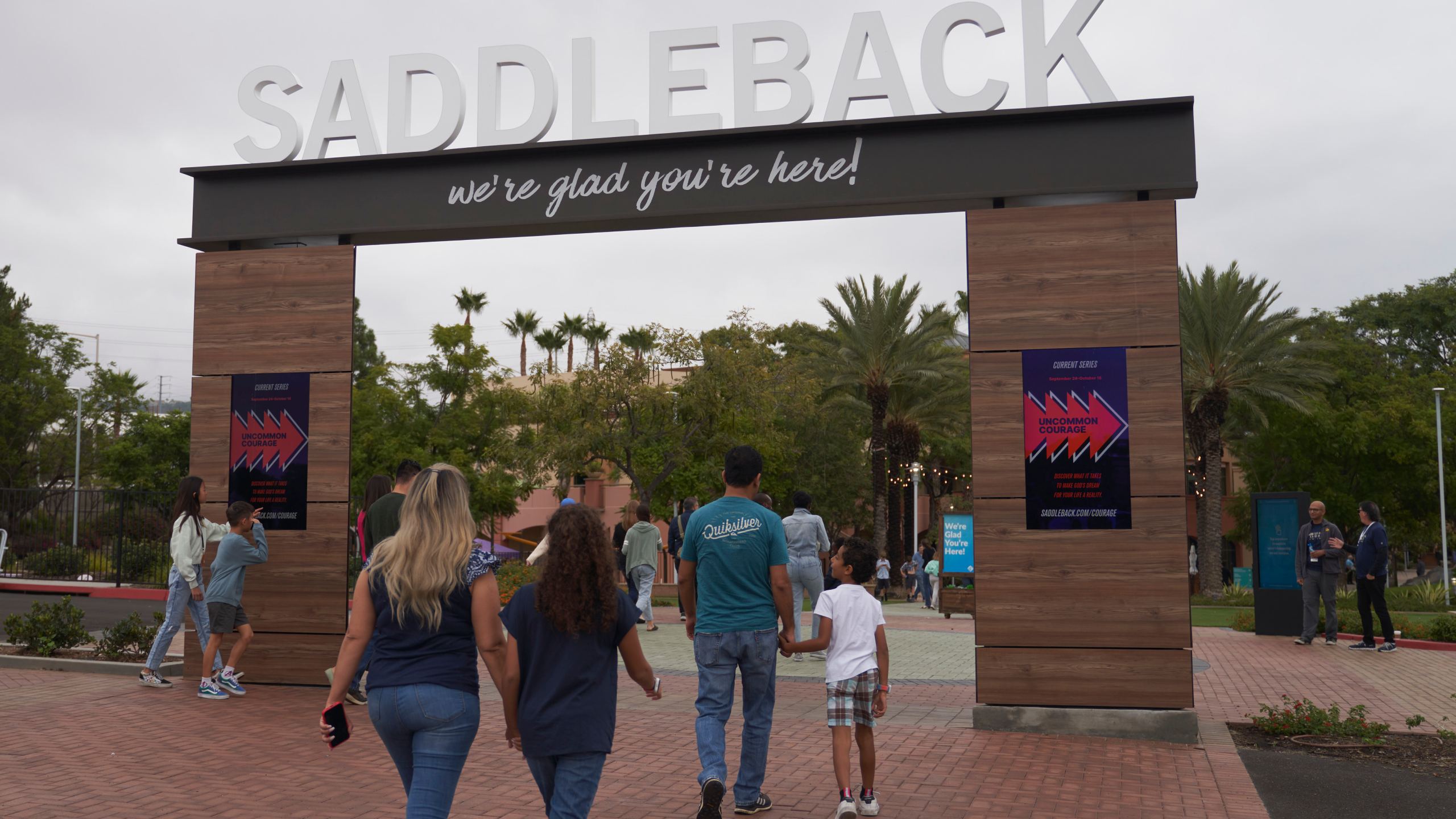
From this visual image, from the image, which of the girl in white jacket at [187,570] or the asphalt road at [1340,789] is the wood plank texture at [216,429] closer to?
the girl in white jacket at [187,570]

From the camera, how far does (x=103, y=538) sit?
25.9m

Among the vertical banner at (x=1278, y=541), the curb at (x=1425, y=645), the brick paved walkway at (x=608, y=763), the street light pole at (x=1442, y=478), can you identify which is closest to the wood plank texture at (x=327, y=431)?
the brick paved walkway at (x=608, y=763)

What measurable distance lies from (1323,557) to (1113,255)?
27.6 ft

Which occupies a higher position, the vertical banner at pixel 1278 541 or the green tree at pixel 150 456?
the green tree at pixel 150 456

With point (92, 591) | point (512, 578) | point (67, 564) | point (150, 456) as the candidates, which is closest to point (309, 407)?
point (512, 578)

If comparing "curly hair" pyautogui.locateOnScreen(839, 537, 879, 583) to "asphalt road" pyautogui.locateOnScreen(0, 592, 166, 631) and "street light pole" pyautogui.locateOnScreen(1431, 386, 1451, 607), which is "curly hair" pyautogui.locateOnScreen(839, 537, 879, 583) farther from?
"street light pole" pyautogui.locateOnScreen(1431, 386, 1451, 607)

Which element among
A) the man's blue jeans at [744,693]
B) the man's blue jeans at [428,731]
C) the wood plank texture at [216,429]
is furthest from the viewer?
the wood plank texture at [216,429]

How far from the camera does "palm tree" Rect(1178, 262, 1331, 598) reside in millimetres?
33188

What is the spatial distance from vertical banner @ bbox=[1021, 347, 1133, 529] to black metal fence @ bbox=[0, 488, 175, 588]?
2036 centimetres

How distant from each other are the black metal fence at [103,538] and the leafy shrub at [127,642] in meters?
13.3

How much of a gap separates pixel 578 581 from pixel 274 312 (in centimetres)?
714

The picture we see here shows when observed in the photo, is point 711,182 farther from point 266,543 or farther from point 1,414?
point 1,414

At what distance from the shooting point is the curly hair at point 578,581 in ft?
12.7

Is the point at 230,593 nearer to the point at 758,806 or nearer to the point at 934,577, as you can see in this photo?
the point at 758,806
